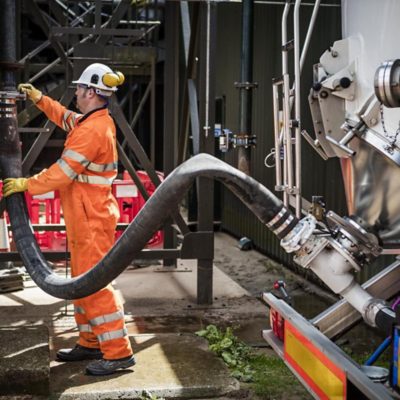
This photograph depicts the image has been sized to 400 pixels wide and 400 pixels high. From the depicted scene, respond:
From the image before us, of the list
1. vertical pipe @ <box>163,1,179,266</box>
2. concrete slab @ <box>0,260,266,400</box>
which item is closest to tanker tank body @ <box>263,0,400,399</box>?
concrete slab @ <box>0,260,266,400</box>

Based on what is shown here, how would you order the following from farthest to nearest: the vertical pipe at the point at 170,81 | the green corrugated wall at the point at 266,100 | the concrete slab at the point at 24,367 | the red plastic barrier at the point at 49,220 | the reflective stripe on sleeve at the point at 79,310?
the red plastic barrier at the point at 49,220 < the vertical pipe at the point at 170,81 < the green corrugated wall at the point at 266,100 < the reflective stripe on sleeve at the point at 79,310 < the concrete slab at the point at 24,367

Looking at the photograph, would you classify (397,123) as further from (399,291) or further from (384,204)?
(399,291)

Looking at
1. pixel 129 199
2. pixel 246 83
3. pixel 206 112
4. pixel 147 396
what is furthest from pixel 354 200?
pixel 129 199

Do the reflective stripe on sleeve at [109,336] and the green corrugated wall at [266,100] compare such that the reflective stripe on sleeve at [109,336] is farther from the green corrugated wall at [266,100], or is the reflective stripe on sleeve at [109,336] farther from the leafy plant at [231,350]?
the green corrugated wall at [266,100]

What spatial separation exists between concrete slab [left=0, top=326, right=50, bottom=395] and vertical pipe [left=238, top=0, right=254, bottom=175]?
1771mm

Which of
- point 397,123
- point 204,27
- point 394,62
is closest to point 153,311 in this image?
point 204,27

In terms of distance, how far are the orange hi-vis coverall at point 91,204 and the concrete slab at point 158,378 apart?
8.1 inches

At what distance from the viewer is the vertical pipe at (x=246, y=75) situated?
4.62 meters

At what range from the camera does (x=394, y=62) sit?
2701 millimetres

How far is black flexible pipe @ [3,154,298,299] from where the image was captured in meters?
3.16

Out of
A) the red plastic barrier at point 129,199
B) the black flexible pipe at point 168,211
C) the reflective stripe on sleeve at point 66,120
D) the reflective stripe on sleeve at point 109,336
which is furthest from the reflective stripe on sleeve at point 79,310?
the red plastic barrier at point 129,199

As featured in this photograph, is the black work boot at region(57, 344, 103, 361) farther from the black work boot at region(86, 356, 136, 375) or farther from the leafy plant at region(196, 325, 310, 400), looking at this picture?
the leafy plant at region(196, 325, 310, 400)

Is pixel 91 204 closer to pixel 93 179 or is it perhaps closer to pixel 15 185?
pixel 93 179

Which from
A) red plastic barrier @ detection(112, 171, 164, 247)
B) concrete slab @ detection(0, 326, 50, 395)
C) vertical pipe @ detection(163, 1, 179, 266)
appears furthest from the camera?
red plastic barrier @ detection(112, 171, 164, 247)
